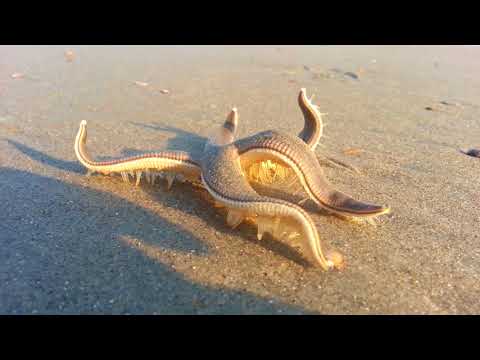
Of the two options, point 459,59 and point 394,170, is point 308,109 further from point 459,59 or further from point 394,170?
point 459,59

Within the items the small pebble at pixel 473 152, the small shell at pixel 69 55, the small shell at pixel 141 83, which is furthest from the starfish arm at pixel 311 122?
the small shell at pixel 69 55

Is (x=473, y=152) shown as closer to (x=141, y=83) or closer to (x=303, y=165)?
(x=303, y=165)

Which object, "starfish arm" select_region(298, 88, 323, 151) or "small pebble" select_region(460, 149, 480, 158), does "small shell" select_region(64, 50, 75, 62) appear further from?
"small pebble" select_region(460, 149, 480, 158)

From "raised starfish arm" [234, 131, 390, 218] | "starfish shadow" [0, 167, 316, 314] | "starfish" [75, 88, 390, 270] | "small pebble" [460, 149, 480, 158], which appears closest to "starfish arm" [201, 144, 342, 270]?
"starfish" [75, 88, 390, 270]

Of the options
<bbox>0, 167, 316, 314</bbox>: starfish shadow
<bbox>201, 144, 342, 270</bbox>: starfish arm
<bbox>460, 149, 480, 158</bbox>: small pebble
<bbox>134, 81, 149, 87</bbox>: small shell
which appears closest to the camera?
<bbox>0, 167, 316, 314</bbox>: starfish shadow

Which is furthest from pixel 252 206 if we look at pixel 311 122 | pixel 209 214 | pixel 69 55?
pixel 69 55

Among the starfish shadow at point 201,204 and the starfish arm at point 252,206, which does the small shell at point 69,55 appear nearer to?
the starfish shadow at point 201,204

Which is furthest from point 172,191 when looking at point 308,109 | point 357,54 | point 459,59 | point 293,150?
point 459,59
